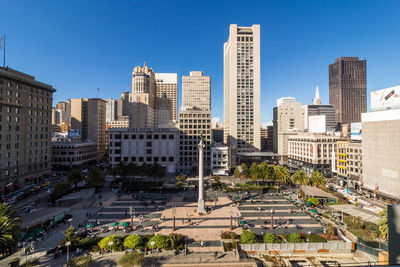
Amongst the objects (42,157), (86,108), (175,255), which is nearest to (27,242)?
(175,255)

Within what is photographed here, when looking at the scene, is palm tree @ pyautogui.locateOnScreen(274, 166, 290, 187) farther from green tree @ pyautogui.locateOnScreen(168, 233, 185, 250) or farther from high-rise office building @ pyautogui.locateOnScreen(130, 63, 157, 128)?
high-rise office building @ pyautogui.locateOnScreen(130, 63, 157, 128)

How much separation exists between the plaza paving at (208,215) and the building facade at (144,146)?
31.9m

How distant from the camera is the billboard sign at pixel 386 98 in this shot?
56.4 m

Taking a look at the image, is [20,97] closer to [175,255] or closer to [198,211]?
[198,211]

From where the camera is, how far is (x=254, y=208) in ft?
173

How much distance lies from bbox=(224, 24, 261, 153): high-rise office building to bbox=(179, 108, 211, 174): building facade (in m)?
30.8

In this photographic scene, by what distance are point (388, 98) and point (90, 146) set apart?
13329 centimetres

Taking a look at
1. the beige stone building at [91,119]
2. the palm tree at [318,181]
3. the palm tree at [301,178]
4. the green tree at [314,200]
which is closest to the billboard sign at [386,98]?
the palm tree at [318,181]

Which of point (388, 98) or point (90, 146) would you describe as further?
point (90, 146)

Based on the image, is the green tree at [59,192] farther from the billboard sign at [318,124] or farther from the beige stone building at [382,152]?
the billboard sign at [318,124]

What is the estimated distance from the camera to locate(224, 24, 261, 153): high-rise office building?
131250 mm

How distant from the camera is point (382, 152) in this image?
2293 inches

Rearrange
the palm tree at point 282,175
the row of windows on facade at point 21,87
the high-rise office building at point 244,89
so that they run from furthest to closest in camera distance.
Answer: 1. the high-rise office building at point 244,89
2. the palm tree at point 282,175
3. the row of windows on facade at point 21,87

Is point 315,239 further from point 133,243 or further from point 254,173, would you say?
point 254,173
